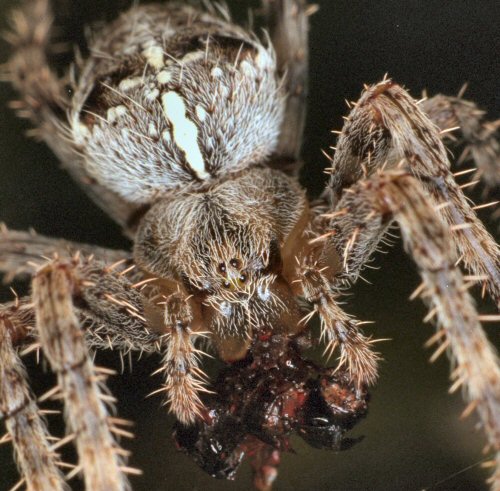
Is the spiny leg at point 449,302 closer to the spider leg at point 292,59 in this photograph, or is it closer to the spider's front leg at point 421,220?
the spider's front leg at point 421,220

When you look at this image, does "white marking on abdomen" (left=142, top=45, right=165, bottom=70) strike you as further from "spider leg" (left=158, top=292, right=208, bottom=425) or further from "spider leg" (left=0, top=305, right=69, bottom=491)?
"spider leg" (left=0, top=305, right=69, bottom=491)

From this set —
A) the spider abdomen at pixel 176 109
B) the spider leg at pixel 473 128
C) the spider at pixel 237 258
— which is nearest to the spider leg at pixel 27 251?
the spider at pixel 237 258

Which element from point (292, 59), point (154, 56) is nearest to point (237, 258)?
point (154, 56)

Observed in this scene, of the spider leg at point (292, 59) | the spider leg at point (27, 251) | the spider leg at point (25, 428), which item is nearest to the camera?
the spider leg at point (25, 428)

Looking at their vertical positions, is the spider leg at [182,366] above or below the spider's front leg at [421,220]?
below

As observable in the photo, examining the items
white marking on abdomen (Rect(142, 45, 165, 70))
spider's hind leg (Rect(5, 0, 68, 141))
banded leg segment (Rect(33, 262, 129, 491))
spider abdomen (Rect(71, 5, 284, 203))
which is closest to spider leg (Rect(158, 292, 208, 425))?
banded leg segment (Rect(33, 262, 129, 491))

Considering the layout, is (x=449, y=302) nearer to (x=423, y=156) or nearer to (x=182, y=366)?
(x=423, y=156)

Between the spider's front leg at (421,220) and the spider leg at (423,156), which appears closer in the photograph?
the spider's front leg at (421,220)
